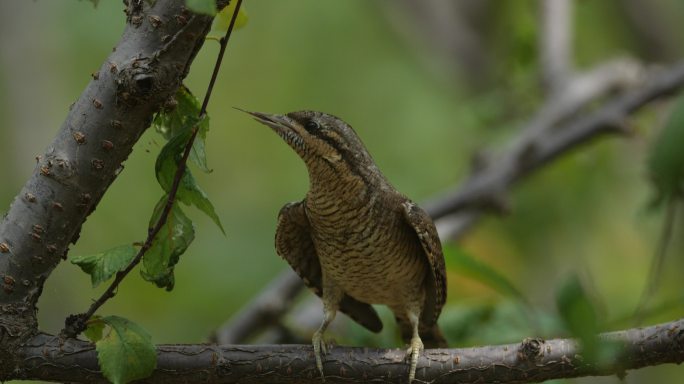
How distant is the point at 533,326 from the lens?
3877 mm

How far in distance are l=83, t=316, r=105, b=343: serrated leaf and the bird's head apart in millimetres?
950

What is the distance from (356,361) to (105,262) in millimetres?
900

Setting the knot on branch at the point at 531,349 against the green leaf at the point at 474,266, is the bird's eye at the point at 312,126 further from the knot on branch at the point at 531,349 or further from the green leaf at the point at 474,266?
the knot on branch at the point at 531,349

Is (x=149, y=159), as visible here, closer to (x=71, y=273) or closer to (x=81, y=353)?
(x=71, y=273)

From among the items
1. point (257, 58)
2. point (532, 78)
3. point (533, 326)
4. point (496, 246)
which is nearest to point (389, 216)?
point (533, 326)

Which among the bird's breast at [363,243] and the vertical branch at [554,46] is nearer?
the bird's breast at [363,243]

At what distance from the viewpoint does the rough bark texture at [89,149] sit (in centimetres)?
→ 227

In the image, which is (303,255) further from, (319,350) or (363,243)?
(319,350)

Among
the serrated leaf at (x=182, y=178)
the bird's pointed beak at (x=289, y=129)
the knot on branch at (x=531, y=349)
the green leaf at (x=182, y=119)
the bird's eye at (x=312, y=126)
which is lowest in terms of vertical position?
the knot on branch at (x=531, y=349)

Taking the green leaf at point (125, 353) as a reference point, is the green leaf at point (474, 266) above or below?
above

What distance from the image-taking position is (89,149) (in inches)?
93.4

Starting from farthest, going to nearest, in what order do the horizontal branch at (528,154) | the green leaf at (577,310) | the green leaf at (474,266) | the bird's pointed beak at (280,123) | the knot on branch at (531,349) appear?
the horizontal branch at (528,154)
the green leaf at (474,266)
the bird's pointed beak at (280,123)
the knot on branch at (531,349)
the green leaf at (577,310)

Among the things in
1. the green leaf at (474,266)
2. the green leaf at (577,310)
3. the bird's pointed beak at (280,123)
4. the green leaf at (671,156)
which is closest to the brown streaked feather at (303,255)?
the bird's pointed beak at (280,123)

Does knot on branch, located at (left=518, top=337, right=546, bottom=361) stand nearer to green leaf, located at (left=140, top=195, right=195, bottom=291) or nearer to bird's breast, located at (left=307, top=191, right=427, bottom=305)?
bird's breast, located at (left=307, top=191, right=427, bottom=305)
